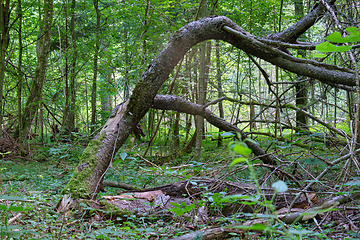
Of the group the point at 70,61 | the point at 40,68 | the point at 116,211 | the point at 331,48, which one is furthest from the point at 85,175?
the point at 70,61

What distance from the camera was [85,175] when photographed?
2957mm

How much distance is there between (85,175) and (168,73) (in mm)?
1665

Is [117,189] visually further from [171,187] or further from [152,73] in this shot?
[152,73]

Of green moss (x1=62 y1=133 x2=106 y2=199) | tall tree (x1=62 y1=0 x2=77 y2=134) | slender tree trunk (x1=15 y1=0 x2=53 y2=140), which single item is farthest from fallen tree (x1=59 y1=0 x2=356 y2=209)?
slender tree trunk (x1=15 y1=0 x2=53 y2=140)

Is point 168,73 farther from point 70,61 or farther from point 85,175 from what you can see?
point 70,61

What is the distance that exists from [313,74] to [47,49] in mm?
5608

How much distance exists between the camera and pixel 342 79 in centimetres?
327

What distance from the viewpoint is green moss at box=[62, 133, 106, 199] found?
106 inches

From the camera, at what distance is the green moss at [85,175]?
2.70 metres

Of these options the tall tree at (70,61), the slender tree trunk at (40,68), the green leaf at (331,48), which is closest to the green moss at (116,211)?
the green leaf at (331,48)

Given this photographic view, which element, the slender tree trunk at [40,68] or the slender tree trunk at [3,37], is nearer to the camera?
the slender tree trunk at [3,37]

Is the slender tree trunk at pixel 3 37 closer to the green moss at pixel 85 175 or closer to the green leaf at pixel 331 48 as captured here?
the green moss at pixel 85 175

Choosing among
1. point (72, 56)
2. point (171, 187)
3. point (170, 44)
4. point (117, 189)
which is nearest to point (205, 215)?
point (171, 187)

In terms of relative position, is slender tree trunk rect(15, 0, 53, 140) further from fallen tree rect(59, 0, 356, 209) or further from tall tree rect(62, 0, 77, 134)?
fallen tree rect(59, 0, 356, 209)
